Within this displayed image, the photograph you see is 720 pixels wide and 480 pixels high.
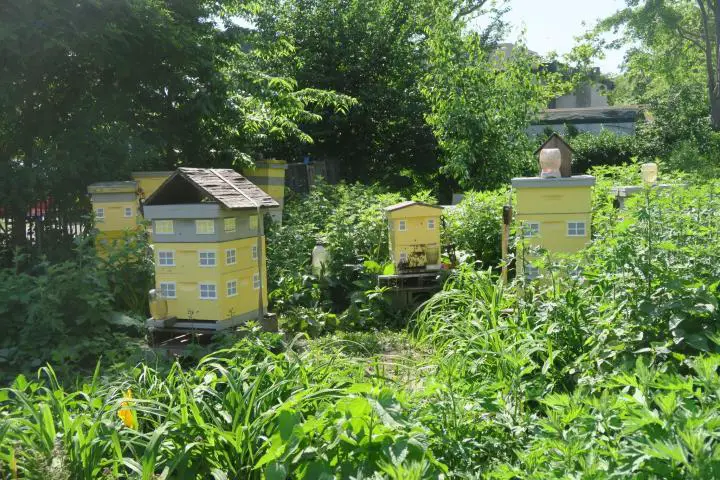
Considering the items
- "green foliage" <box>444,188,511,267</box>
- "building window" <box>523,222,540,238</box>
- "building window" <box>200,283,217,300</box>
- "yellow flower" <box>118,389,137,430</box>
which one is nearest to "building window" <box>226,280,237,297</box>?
"building window" <box>200,283,217,300</box>

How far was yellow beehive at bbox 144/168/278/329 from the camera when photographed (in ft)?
19.9

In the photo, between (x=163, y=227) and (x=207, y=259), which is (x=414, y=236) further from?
(x=163, y=227)

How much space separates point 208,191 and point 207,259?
0.54 m

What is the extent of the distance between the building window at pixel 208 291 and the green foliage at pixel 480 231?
3426mm

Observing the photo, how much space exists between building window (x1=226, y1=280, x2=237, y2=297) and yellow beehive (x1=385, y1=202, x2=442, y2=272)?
2.19 metres

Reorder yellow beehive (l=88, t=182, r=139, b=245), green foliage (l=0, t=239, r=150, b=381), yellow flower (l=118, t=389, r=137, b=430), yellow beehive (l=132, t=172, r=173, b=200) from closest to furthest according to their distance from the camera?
yellow flower (l=118, t=389, r=137, b=430), green foliage (l=0, t=239, r=150, b=381), yellow beehive (l=88, t=182, r=139, b=245), yellow beehive (l=132, t=172, r=173, b=200)

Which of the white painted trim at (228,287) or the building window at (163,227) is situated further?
the building window at (163,227)

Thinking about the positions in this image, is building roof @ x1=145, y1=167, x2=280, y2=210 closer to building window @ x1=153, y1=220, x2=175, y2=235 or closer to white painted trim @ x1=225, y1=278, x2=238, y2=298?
building window @ x1=153, y1=220, x2=175, y2=235

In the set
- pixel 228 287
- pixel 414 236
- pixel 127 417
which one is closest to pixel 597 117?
pixel 414 236

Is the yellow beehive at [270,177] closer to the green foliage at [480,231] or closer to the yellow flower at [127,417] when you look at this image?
the green foliage at [480,231]

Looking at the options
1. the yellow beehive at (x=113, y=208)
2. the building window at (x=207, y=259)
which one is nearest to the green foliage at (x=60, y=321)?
the building window at (x=207, y=259)

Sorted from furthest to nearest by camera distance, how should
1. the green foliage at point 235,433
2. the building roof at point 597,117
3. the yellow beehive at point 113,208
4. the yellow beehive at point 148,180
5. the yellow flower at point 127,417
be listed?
the building roof at point 597,117 < the yellow beehive at point 148,180 < the yellow beehive at point 113,208 < the yellow flower at point 127,417 < the green foliage at point 235,433

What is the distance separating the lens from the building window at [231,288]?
6.16 metres

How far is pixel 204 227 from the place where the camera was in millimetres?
6074
